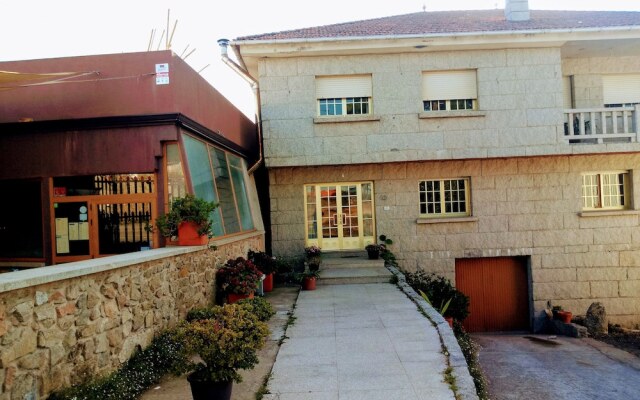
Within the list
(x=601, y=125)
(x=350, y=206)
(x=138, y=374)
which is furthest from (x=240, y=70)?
(x=138, y=374)

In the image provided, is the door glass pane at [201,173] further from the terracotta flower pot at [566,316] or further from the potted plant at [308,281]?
the terracotta flower pot at [566,316]

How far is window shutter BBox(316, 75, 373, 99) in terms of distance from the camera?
13477 mm

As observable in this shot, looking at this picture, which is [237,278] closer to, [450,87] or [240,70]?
[240,70]

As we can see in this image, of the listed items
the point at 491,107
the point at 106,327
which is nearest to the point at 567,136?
the point at 491,107

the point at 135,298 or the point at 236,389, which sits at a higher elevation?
the point at 135,298

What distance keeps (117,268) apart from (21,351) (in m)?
1.56

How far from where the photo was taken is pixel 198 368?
4.62 meters

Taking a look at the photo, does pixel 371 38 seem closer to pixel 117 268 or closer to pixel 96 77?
pixel 96 77

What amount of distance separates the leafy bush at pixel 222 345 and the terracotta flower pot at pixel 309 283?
653cm

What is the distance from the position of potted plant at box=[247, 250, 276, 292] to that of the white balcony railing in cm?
853

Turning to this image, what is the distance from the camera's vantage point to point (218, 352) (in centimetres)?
453

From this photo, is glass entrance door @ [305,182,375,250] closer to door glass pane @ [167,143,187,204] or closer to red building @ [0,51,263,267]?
red building @ [0,51,263,267]

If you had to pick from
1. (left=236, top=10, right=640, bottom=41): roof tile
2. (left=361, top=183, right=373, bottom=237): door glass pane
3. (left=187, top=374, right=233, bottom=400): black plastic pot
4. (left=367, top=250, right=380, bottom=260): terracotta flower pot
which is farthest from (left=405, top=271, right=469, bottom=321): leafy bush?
(left=187, top=374, right=233, bottom=400): black plastic pot

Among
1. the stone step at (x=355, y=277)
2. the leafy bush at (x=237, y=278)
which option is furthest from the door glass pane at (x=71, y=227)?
the stone step at (x=355, y=277)
